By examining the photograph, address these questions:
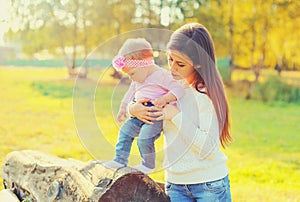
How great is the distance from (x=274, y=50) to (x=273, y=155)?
26.1 ft

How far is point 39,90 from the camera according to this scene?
12352mm

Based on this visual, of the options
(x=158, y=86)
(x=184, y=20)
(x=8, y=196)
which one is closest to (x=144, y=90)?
(x=158, y=86)

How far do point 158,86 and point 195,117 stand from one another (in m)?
0.23

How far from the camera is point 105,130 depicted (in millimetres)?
2379

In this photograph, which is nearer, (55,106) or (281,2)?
(55,106)

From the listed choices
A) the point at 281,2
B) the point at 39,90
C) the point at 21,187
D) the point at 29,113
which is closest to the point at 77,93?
the point at 21,187

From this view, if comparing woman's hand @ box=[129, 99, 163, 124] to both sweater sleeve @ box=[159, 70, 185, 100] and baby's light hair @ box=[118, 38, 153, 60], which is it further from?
baby's light hair @ box=[118, 38, 153, 60]

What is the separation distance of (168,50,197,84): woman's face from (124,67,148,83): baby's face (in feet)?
0.46

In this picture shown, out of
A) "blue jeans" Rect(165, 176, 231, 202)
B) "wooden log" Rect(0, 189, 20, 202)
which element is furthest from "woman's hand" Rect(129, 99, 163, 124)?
"wooden log" Rect(0, 189, 20, 202)

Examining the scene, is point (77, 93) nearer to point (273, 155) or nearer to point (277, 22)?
point (273, 155)

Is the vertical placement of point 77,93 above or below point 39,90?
above

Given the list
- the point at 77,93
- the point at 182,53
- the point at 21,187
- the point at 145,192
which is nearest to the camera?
the point at 182,53

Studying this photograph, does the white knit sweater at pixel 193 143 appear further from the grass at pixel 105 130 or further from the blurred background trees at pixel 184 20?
the blurred background trees at pixel 184 20

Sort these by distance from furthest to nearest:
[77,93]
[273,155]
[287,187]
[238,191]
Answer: [273,155]
[287,187]
[238,191]
[77,93]
